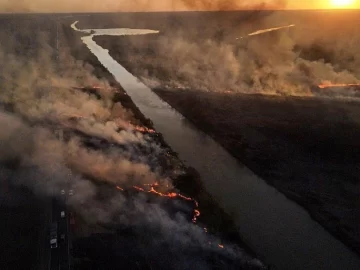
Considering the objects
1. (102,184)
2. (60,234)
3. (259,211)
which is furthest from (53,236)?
(259,211)

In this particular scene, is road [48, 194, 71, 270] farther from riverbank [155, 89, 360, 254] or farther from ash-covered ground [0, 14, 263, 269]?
riverbank [155, 89, 360, 254]

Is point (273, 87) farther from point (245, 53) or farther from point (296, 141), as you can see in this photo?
point (296, 141)

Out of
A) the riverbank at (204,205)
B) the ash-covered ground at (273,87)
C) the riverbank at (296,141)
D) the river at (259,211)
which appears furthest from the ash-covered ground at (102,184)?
the ash-covered ground at (273,87)

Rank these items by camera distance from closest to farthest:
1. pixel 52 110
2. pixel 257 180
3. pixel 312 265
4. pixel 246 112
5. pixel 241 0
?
1. pixel 312 265
2. pixel 257 180
3. pixel 52 110
4. pixel 246 112
5. pixel 241 0

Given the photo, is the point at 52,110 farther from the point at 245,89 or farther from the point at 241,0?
the point at 241,0

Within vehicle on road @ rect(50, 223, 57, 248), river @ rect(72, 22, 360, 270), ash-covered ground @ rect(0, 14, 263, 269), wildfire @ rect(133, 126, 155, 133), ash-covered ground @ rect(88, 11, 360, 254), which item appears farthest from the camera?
wildfire @ rect(133, 126, 155, 133)

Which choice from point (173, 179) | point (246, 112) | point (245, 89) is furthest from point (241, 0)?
point (173, 179)

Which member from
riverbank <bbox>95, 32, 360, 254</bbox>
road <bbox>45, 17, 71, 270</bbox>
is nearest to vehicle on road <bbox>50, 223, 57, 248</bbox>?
road <bbox>45, 17, 71, 270</bbox>
